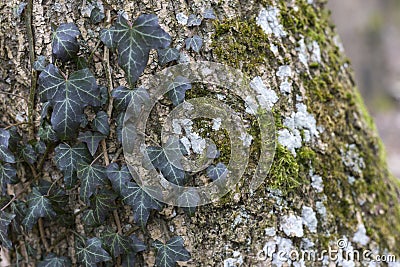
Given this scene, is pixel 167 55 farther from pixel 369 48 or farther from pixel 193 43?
pixel 369 48

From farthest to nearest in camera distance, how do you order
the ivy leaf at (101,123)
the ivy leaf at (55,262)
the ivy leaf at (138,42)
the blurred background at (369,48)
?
1. the blurred background at (369,48)
2. the ivy leaf at (55,262)
3. the ivy leaf at (101,123)
4. the ivy leaf at (138,42)

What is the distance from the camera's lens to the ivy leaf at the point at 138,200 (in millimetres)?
1080

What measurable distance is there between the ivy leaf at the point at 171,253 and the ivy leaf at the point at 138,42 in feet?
1.38

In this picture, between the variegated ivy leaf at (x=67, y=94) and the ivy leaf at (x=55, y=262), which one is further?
the ivy leaf at (x=55, y=262)

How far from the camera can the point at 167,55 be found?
108 cm

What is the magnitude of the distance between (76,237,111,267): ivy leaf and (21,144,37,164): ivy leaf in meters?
0.27

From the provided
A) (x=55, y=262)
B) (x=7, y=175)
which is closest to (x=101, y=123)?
(x=7, y=175)

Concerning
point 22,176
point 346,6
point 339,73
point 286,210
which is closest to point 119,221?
point 22,176

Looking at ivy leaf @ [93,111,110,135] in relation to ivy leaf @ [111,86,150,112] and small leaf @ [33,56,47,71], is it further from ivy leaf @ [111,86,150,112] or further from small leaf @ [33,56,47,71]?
small leaf @ [33,56,47,71]

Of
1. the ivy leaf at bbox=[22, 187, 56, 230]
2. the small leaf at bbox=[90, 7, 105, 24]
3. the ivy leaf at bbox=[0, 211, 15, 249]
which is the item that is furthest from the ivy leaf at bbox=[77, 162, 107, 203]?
the small leaf at bbox=[90, 7, 105, 24]

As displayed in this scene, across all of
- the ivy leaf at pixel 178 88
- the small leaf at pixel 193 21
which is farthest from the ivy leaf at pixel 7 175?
the small leaf at pixel 193 21

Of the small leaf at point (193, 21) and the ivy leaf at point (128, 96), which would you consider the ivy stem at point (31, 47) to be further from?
the small leaf at point (193, 21)

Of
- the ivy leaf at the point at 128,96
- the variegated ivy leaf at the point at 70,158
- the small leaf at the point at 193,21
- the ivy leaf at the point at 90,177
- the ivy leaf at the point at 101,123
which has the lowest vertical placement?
the ivy leaf at the point at 90,177

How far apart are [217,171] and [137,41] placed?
0.37 metres
